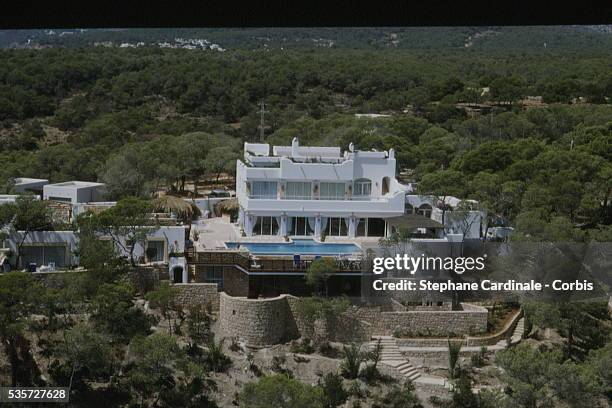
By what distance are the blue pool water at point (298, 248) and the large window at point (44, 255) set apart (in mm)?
2499

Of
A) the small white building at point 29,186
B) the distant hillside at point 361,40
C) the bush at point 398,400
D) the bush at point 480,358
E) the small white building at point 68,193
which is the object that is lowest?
the distant hillside at point 361,40

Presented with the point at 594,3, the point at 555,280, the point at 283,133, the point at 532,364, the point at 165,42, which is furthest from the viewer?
the point at 165,42

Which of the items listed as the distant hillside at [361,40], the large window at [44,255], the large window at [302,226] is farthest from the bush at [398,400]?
the distant hillside at [361,40]

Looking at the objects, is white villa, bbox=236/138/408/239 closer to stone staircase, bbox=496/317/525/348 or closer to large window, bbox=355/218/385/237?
large window, bbox=355/218/385/237

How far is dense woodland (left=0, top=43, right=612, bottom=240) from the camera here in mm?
16766

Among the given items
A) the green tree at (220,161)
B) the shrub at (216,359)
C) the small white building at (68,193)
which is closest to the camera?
the shrub at (216,359)

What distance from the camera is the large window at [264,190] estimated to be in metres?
15.7

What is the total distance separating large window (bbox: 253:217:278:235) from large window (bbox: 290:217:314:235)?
307 millimetres

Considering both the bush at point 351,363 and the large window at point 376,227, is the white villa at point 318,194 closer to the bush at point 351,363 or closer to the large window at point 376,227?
the large window at point 376,227

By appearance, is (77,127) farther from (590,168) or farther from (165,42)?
(165,42)

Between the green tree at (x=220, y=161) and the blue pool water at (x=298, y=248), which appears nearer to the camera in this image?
the blue pool water at (x=298, y=248)

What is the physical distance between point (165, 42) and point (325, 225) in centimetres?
4727

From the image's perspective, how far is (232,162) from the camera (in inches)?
774

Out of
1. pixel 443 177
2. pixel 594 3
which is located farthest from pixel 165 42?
pixel 594 3
